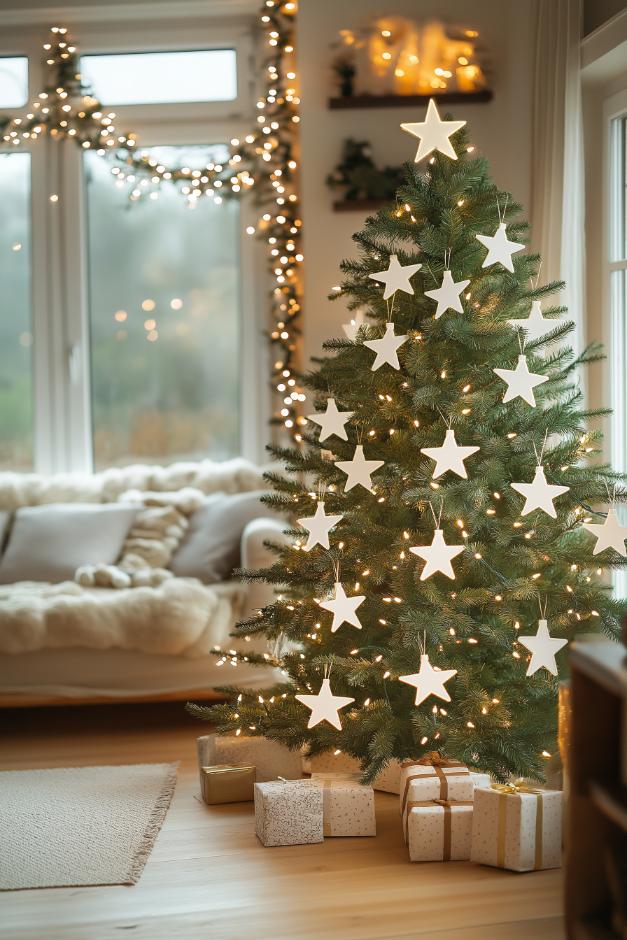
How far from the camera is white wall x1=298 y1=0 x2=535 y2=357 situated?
13.1 ft

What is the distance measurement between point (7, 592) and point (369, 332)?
1.66 meters

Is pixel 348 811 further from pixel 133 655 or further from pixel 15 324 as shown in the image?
pixel 15 324

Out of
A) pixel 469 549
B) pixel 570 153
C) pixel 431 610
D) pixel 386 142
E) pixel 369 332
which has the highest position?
pixel 386 142

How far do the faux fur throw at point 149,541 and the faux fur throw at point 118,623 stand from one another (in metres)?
0.21

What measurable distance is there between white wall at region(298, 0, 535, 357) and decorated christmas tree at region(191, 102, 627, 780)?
4.65 ft

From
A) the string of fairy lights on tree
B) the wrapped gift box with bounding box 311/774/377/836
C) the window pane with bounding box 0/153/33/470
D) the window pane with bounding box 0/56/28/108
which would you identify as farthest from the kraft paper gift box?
the window pane with bounding box 0/56/28/108

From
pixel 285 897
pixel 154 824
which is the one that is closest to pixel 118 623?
pixel 154 824

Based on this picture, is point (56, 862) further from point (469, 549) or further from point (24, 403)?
point (24, 403)

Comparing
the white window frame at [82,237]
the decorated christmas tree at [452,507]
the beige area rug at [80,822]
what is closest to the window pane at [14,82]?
the white window frame at [82,237]

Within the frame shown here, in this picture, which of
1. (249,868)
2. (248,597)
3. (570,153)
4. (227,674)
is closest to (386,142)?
(570,153)

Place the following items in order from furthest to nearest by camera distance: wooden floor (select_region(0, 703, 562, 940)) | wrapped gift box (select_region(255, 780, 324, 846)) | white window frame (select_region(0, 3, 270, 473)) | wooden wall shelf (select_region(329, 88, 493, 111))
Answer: white window frame (select_region(0, 3, 270, 473)), wooden wall shelf (select_region(329, 88, 493, 111)), wrapped gift box (select_region(255, 780, 324, 846)), wooden floor (select_region(0, 703, 562, 940))

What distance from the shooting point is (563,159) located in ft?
10.3

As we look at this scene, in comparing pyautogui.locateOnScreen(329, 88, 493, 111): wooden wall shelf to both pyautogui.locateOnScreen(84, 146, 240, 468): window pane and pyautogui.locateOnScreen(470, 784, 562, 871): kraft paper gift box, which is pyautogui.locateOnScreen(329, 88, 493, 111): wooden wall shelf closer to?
pyautogui.locateOnScreen(84, 146, 240, 468): window pane

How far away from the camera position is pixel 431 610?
254cm
